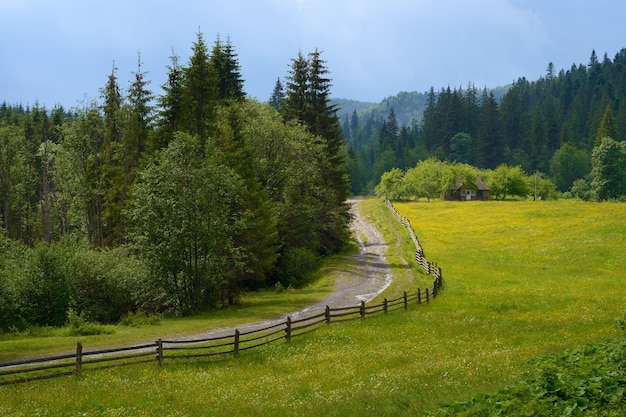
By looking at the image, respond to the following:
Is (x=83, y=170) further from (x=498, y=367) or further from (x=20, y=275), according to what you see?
(x=498, y=367)

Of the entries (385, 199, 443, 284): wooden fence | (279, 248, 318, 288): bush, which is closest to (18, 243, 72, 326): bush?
(279, 248, 318, 288): bush

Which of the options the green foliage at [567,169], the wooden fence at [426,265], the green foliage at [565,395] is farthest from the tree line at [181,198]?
the green foliage at [567,169]

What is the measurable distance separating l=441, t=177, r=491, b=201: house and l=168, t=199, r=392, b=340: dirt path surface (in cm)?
6309

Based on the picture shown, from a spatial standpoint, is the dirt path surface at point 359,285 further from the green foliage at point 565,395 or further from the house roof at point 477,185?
the house roof at point 477,185

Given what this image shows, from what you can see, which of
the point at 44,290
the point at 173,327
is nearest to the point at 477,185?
the point at 173,327

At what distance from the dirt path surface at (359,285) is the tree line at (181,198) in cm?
477

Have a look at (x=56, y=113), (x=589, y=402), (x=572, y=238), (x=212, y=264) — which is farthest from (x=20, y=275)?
(x=56, y=113)

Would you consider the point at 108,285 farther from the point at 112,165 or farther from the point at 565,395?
the point at 565,395

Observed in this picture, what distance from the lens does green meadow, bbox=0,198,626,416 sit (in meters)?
17.3

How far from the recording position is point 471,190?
138 m

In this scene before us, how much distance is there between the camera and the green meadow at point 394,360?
17328mm

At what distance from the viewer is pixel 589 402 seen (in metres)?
13.0

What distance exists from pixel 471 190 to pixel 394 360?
4769 inches

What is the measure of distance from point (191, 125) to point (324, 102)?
72.5ft
